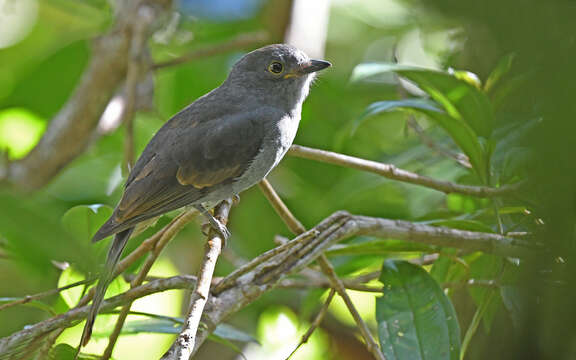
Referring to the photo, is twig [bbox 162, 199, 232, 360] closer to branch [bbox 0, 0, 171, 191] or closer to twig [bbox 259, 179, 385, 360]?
twig [bbox 259, 179, 385, 360]

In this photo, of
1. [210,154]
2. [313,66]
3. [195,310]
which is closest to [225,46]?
[313,66]

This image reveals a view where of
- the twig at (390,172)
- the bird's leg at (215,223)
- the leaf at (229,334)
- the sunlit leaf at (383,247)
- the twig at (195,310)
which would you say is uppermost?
the twig at (390,172)

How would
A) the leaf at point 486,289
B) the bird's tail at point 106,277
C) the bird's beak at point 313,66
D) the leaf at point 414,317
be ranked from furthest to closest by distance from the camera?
the bird's beak at point 313,66
the leaf at point 486,289
the leaf at point 414,317
the bird's tail at point 106,277

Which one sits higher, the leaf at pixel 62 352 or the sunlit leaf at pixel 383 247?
the sunlit leaf at pixel 383 247

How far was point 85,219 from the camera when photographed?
2.36 meters

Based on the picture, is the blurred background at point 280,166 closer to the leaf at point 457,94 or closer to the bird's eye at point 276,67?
the leaf at point 457,94

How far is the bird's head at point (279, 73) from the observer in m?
3.24

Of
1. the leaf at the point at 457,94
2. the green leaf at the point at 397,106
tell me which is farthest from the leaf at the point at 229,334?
the leaf at the point at 457,94

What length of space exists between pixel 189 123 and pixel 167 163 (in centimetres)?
23

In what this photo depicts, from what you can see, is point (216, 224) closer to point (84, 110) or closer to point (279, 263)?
point (279, 263)

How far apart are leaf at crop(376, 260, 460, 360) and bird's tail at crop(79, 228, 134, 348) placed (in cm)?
93

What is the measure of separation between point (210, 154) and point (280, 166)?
66.6 inches

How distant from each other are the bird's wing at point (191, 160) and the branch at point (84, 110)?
1.13 m

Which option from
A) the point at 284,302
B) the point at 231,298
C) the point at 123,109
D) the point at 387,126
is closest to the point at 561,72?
the point at 231,298
